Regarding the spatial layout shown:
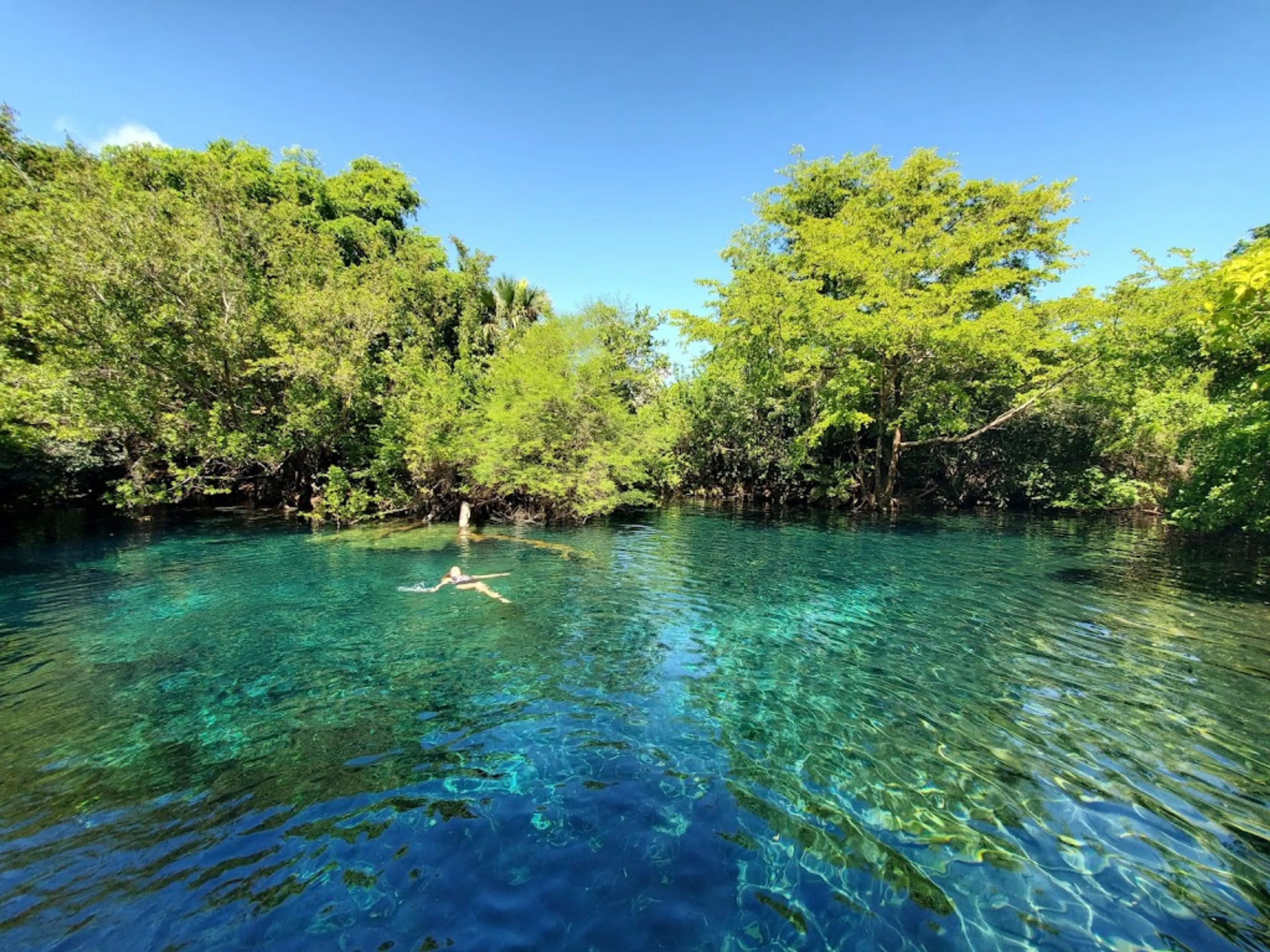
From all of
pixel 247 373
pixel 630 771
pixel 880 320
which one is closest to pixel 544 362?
pixel 247 373

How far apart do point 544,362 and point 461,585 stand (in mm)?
10703

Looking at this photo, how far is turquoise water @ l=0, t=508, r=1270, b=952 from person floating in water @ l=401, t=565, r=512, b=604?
341 mm

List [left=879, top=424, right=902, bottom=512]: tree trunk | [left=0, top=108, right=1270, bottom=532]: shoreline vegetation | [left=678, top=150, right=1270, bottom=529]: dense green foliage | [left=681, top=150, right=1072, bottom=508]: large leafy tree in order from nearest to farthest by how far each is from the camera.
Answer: [left=678, top=150, right=1270, bottom=529]: dense green foliage → [left=0, top=108, right=1270, bottom=532]: shoreline vegetation → [left=681, top=150, right=1072, bottom=508]: large leafy tree → [left=879, top=424, right=902, bottom=512]: tree trunk

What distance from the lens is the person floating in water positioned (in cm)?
1084

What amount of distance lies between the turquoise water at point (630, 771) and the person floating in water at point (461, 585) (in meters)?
0.34

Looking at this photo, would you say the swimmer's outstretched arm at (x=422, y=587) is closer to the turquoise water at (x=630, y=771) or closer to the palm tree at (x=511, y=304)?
the turquoise water at (x=630, y=771)

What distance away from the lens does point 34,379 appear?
14594mm

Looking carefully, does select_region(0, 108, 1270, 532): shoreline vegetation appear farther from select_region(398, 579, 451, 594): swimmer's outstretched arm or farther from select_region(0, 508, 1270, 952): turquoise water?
select_region(398, 579, 451, 594): swimmer's outstretched arm

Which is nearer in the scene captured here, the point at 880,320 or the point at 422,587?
the point at 422,587

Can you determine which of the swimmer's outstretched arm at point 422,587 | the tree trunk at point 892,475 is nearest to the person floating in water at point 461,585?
the swimmer's outstretched arm at point 422,587

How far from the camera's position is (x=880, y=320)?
19266mm

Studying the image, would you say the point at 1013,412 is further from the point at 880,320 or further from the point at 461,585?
the point at 461,585

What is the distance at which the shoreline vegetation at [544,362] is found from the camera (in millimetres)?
15398

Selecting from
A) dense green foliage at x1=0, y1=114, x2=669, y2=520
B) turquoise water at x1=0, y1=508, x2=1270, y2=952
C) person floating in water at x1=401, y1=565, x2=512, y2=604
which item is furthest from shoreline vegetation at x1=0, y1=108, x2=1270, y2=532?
person floating in water at x1=401, y1=565, x2=512, y2=604
